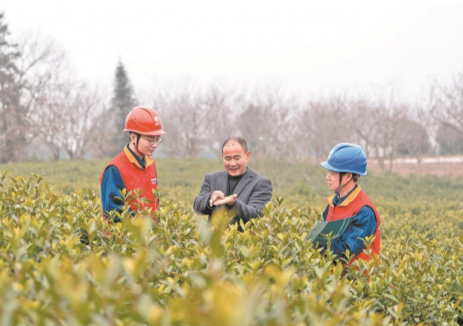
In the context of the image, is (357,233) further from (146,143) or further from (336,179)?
(146,143)

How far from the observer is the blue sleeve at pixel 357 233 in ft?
8.48

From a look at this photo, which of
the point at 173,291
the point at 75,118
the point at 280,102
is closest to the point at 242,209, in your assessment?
the point at 173,291

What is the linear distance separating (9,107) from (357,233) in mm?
→ 28388

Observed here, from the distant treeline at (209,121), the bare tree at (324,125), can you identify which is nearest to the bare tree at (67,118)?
the distant treeline at (209,121)

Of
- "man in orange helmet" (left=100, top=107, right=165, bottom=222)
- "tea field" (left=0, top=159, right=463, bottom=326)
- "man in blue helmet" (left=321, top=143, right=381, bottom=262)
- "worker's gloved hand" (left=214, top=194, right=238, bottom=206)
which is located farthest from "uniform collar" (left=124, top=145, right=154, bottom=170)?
"man in blue helmet" (left=321, top=143, right=381, bottom=262)

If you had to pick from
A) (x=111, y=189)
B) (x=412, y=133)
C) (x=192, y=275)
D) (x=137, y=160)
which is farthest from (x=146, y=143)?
(x=412, y=133)

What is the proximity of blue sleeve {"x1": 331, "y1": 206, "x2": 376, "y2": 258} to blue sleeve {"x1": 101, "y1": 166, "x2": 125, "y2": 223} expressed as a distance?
5.23 feet

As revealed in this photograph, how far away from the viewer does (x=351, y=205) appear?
279 centimetres

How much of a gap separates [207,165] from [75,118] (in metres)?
12.8

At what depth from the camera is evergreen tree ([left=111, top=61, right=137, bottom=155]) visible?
35.7m

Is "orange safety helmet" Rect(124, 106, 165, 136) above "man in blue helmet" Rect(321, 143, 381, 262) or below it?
above

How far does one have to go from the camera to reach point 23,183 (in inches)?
132

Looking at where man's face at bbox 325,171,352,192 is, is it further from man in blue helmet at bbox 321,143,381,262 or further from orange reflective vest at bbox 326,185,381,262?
orange reflective vest at bbox 326,185,381,262

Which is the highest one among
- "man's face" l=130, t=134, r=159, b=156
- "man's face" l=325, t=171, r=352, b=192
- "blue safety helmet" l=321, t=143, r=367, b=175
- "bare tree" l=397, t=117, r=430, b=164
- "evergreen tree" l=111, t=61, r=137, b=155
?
"evergreen tree" l=111, t=61, r=137, b=155
